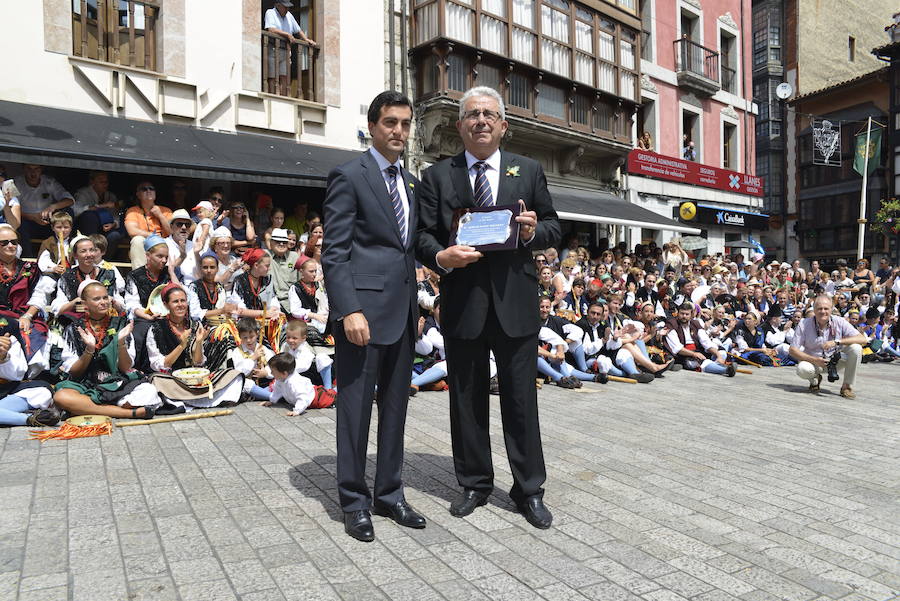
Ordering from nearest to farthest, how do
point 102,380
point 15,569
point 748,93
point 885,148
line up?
point 15,569 → point 102,380 → point 748,93 → point 885,148

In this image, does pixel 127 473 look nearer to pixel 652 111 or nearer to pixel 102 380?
pixel 102 380

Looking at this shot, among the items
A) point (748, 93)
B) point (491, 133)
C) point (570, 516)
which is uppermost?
point (748, 93)

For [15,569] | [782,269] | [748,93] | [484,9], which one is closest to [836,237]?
[748,93]

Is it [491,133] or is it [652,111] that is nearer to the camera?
[491,133]

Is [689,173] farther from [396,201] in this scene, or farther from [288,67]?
[396,201]

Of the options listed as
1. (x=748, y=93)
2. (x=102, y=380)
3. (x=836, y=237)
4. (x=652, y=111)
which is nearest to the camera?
(x=102, y=380)

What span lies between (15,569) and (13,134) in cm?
749

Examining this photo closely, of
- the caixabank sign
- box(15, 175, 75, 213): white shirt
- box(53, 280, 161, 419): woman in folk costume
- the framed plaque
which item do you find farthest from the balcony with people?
the framed plaque

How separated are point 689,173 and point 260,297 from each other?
58.3 feet

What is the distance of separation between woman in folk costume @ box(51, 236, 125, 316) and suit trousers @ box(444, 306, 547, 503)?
445 centimetres

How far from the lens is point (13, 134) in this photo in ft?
27.3

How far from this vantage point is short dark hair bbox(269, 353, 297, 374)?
6.44 metres

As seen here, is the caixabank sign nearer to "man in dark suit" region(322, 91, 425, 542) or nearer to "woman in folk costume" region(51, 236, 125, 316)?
"woman in folk costume" region(51, 236, 125, 316)

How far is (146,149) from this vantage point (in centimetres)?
937
